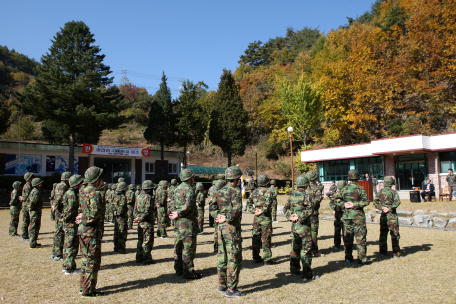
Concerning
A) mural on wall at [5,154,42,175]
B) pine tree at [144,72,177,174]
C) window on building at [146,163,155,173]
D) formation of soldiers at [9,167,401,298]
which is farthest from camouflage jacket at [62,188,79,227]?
window on building at [146,163,155,173]

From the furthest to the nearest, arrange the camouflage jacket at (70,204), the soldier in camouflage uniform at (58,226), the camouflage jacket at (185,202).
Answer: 1. the soldier in camouflage uniform at (58,226)
2. the camouflage jacket at (70,204)
3. the camouflage jacket at (185,202)

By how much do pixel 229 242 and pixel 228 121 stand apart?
36278mm

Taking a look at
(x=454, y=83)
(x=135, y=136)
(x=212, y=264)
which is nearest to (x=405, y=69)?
(x=454, y=83)

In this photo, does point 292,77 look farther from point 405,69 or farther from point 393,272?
point 393,272

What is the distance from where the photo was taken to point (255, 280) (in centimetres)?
612

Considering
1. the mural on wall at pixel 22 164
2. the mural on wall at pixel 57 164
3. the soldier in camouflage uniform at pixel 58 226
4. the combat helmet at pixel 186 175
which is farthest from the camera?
the mural on wall at pixel 57 164

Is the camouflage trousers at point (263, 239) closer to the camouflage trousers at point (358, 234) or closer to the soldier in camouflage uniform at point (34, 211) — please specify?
the camouflage trousers at point (358, 234)

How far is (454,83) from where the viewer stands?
1266 inches

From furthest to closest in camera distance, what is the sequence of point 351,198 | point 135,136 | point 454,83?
point 135,136 < point 454,83 < point 351,198

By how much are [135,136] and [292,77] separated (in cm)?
3401

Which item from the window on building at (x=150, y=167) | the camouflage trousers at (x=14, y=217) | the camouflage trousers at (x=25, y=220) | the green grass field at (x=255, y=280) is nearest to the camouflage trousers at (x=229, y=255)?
the green grass field at (x=255, y=280)

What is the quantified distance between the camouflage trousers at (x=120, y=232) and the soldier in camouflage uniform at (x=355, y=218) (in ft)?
19.4

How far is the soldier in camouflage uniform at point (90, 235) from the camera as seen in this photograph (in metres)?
5.21

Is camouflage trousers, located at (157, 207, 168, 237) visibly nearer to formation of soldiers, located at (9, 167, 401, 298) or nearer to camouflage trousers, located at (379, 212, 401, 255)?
formation of soldiers, located at (9, 167, 401, 298)
